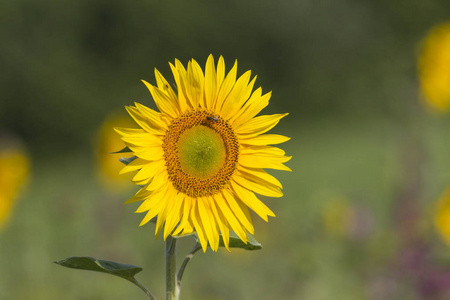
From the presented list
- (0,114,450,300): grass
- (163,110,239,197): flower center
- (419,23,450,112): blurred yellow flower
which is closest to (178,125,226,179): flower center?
(163,110,239,197): flower center

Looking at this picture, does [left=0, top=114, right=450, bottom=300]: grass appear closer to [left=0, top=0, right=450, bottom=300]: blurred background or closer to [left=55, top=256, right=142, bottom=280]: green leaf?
[left=0, top=0, right=450, bottom=300]: blurred background

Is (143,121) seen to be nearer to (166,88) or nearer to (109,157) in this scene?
(166,88)

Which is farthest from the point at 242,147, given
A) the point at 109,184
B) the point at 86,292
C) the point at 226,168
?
the point at 109,184

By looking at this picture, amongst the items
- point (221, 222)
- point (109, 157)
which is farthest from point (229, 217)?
point (109, 157)

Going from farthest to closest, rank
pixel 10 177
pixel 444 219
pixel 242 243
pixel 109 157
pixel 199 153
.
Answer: pixel 109 157 < pixel 10 177 < pixel 444 219 < pixel 199 153 < pixel 242 243

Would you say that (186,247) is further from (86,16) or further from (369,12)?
(369,12)
